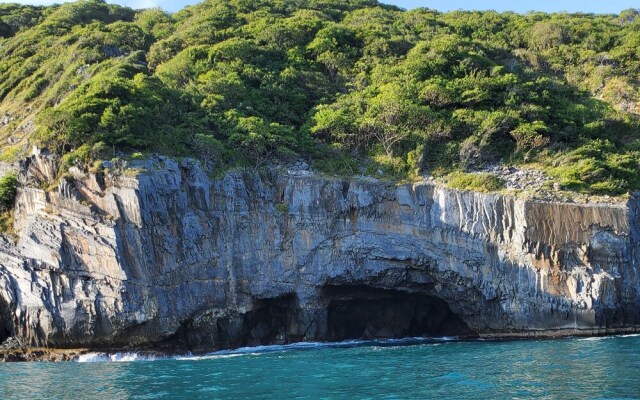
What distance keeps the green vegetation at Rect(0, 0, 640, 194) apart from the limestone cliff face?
2.24 meters

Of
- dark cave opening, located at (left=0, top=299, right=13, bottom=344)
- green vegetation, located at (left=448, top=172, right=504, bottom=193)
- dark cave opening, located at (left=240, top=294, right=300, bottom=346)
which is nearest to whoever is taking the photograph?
dark cave opening, located at (left=0, top=299, right=13, bottom=344)

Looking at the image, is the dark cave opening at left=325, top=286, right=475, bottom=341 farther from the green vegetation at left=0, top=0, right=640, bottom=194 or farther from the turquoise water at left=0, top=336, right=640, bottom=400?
the green vegetation at left=0, top=0, right=640, bottom=194

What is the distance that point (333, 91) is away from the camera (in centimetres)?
4319

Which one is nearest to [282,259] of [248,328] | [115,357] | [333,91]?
[248,328]

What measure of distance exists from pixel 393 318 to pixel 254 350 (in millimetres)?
7761

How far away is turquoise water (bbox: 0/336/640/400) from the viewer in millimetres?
19016

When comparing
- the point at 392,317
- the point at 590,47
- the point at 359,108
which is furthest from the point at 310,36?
the point at 392,317

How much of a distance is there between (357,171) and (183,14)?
28.9 meters

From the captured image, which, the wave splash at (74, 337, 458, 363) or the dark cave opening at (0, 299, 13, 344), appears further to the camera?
the dark cave opening at (0, 299, 13, 344)

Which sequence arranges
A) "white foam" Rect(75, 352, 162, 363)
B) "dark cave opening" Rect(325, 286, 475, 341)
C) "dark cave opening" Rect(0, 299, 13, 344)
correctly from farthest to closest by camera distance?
"dark cave opening" Rect(325, 286, 475, 341) → "dark cave opening" Rect(0, 299, 13, 344) → "white foam" Rect(75, 352, 162, 363)

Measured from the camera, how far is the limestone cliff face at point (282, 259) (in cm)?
2944

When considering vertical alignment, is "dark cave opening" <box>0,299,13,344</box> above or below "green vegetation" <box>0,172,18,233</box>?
below

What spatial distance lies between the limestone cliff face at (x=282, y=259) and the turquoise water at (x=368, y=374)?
7.40ft

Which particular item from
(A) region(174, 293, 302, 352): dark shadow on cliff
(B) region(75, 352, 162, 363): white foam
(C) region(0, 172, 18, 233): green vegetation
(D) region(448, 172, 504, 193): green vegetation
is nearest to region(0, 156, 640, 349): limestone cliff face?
(A) region(174, 293, 302, 352): dark shadow on cliff
